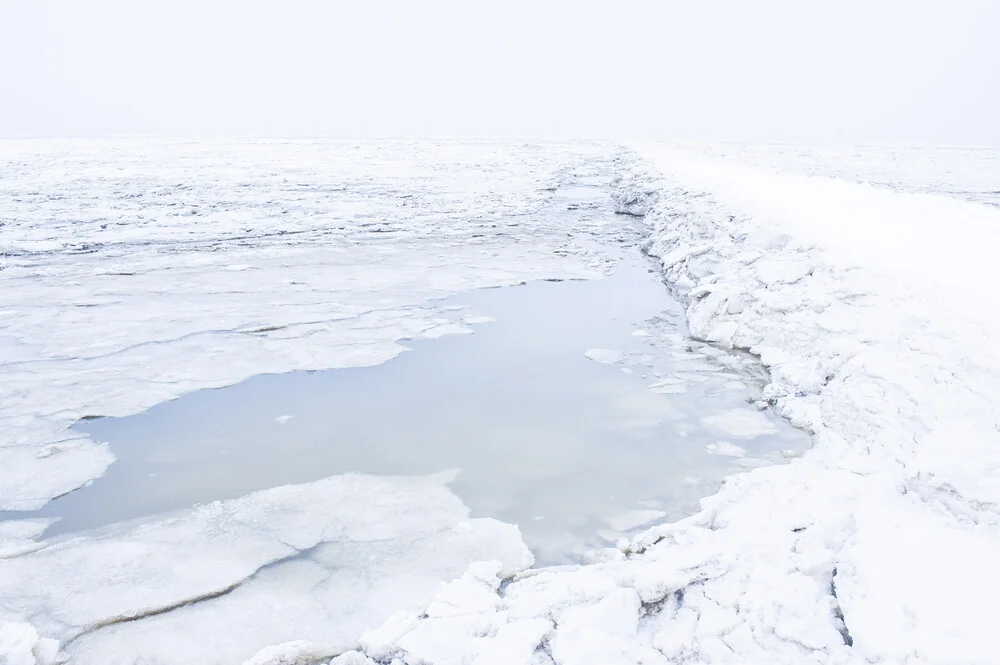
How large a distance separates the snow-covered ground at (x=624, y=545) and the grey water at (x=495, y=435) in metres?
0.20

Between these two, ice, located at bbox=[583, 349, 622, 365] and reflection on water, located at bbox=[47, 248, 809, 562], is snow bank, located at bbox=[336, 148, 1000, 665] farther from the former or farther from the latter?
ice, located at bbox=[583, 349, 622, 365]

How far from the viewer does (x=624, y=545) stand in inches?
115

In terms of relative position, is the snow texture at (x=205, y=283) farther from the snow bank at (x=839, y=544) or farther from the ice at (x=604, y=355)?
the snow bank at (x=839, y=544)

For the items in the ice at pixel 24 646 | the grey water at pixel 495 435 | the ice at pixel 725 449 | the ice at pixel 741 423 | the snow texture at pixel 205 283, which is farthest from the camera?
the snow texture at pixel 205 283

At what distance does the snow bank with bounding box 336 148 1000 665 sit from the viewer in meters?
2.14

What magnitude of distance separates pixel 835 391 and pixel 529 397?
194 cm

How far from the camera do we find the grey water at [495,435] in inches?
132

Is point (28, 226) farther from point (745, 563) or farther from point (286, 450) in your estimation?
point (745, 563)

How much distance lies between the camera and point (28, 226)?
11516 millimetres

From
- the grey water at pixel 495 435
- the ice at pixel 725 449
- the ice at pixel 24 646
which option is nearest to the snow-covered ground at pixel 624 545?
the ice at pixel 24 646

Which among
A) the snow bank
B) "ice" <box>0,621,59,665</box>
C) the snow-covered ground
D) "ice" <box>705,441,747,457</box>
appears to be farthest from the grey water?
"ice" <box>0,621,59,665</box>

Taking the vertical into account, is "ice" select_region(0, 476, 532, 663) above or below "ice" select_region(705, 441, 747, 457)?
below

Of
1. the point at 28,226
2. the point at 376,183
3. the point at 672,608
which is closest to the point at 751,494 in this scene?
the point at 672,608

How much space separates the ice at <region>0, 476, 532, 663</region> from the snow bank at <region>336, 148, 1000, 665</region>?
284 mm
